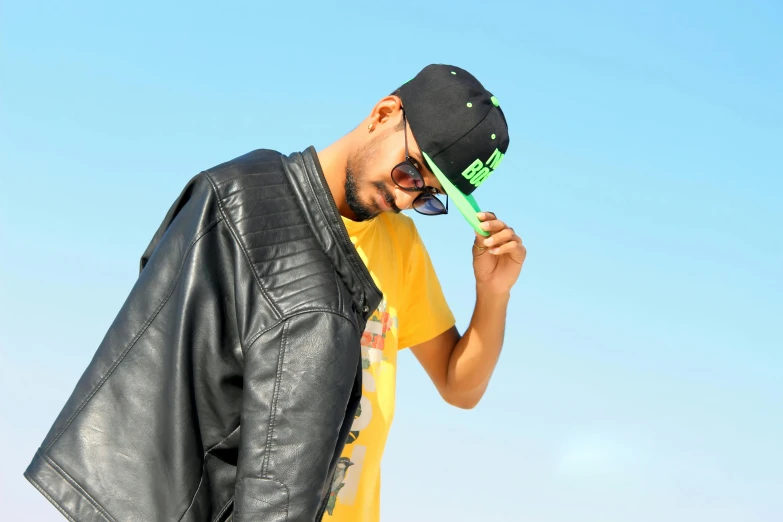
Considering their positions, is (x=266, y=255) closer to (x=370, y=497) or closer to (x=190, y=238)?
(x=190, y=238)

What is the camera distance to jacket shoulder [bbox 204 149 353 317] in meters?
2.21

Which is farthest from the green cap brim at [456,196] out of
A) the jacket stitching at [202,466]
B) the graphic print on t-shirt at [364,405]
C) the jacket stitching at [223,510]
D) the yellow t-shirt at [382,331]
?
the jacket stitching at [223,510]

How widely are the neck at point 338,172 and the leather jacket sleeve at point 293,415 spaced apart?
51cm

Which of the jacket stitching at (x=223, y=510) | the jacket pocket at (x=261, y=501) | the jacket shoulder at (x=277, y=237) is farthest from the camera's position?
the jacket shoulder at (x=277, y=237)

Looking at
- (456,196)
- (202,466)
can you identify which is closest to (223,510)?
(202,466)

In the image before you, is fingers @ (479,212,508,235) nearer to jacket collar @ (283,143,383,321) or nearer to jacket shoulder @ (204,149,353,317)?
jacket collar @ (283,143,383,321)

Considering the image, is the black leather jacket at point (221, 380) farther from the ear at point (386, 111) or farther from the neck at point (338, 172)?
the ear at point (386, 111)

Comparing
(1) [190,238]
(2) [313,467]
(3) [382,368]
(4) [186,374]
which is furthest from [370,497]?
(1) [190,238]

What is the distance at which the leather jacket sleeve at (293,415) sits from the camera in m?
2.02

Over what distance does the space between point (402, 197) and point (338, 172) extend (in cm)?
20

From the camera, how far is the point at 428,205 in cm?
262

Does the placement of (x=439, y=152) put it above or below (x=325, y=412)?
above

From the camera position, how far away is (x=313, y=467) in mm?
2062

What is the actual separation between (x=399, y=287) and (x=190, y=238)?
84 centimetres
